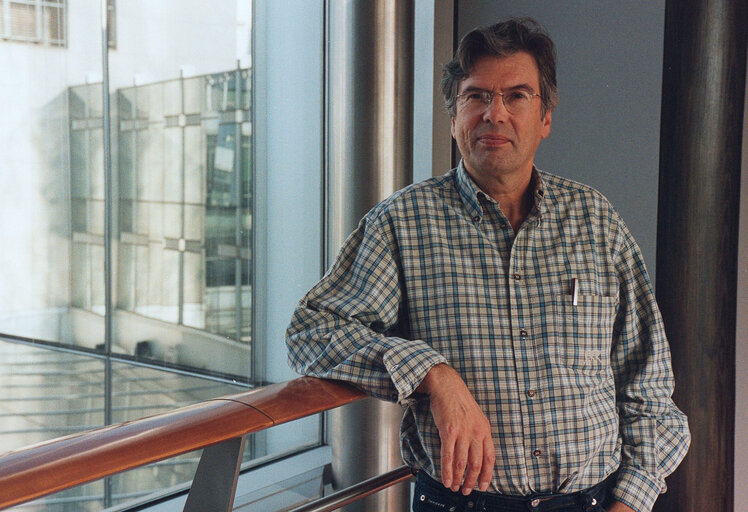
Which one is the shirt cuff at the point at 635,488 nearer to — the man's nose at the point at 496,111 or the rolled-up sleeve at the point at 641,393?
the rolled-up sleeve at the point at 641,393

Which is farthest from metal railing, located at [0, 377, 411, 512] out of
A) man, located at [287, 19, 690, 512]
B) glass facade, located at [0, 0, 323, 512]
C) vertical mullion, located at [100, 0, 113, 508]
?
vertical mullion, located at [100, 0, 113, 508]

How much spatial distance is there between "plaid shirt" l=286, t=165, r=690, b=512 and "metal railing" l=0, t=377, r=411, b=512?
15 cm

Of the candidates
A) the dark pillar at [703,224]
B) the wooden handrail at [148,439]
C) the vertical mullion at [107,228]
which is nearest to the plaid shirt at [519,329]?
the wooden handrail at [148,439]

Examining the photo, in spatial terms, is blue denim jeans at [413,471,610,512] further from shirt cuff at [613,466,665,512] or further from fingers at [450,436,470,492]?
fingers at [450,436,470,492]

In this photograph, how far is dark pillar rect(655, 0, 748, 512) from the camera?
2174 millimetres

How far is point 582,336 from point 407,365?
17.1 inches

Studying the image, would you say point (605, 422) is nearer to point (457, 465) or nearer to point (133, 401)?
point (457, 465)

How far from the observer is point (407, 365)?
1407mm

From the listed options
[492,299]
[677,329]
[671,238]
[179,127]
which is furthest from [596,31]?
[492,299]

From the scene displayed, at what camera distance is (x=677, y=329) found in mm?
2258

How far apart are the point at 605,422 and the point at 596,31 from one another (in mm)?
2159

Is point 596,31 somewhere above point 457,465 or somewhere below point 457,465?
above

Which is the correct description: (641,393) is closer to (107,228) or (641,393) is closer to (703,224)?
(703,224)

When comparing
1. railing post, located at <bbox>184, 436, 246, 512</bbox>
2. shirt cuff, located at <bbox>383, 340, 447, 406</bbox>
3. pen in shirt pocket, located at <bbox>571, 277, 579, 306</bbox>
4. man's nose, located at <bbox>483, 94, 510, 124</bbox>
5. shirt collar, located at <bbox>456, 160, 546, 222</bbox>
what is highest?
man's nose, located at <bbox>483, 94, 510, 124</bbox>
